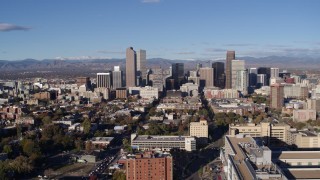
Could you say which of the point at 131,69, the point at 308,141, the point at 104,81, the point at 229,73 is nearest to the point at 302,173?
the point at 308,141

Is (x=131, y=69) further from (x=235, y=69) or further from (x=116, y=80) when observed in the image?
(x=235, y=69)

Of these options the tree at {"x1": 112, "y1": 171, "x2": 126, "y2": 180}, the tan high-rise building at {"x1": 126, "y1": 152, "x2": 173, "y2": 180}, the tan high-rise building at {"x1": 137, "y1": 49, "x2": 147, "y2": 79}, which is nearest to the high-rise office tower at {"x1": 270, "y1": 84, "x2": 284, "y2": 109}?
the tree at {"x1": 112, "y1": 171, "x2": 126, "y2": 180}

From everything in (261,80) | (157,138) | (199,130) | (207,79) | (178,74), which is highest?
(178,74)

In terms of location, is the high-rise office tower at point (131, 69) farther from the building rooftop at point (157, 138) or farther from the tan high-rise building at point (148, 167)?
the tan high-rise building at point (148, 167)

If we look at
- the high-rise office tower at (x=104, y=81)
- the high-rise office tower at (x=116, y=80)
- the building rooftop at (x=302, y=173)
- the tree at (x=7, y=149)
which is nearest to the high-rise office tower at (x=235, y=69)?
the high-rise office tower at (x=116, y=80)

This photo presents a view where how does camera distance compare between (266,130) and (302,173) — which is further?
(266,130)

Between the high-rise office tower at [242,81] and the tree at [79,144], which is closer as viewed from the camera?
the tree at [79,144]
